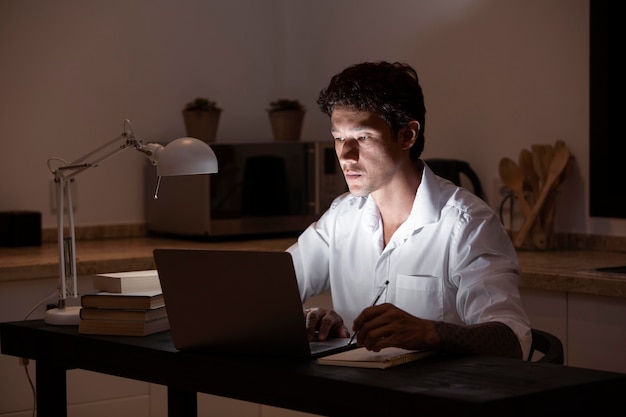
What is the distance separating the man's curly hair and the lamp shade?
0.31 m

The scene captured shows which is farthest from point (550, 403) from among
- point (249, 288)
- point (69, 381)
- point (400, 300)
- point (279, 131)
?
point (279, 131)

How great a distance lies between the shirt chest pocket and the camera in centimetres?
213

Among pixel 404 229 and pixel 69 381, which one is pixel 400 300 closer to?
pixel 404 229

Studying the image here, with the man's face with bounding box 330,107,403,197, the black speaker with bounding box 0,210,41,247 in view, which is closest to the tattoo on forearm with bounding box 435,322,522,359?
the man's face with bounding box 330,107,403,197

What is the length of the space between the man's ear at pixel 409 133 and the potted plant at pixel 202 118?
1.59 m

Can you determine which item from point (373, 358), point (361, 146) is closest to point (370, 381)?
point (373, 358)

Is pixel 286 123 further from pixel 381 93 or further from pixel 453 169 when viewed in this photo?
pixel 381 93

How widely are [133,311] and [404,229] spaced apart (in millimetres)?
596

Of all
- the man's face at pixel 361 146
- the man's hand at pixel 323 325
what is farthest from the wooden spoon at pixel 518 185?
the man's hand at pixel 323 325

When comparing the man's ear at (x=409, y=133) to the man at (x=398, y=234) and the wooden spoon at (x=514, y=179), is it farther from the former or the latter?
the wooden spoon at (x=514, y=179)

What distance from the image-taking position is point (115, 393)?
10.4 ft

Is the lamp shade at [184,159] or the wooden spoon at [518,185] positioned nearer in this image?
the lamp shade at [184,159]

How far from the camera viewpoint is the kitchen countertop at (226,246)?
8.52 ft

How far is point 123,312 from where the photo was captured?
1951 mm
